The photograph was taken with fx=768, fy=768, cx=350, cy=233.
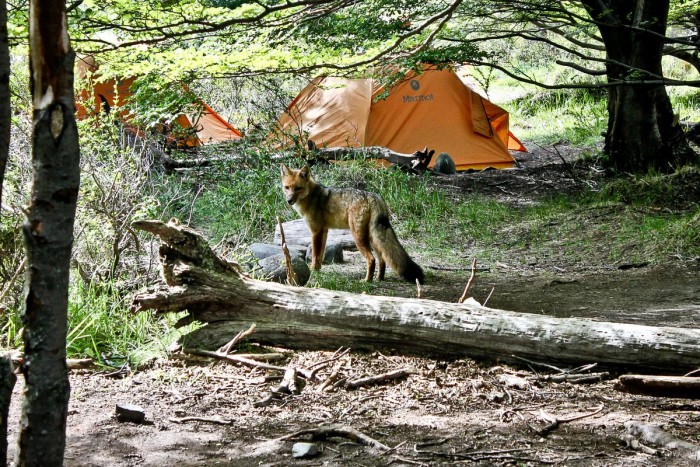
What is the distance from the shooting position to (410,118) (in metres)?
14.9

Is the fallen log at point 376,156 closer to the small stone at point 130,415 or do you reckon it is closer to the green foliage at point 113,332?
the green foliage at point 113,332

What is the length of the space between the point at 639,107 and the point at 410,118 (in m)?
4.79

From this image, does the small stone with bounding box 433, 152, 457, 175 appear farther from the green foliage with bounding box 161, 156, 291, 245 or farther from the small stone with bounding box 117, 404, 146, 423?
the small stone with bounding box 117, 404, 146, 423

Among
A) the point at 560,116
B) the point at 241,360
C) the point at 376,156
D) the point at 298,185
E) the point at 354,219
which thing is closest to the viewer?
the point at 241,360

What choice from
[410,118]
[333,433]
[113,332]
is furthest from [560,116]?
[333,433]

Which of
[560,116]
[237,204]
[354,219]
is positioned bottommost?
[354,219]

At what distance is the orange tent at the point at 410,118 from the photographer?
14.4m

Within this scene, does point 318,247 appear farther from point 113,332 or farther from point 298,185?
point 113,332

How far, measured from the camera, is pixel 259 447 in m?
3.29

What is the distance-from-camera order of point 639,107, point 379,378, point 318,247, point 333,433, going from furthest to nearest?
point 639,107 → point 318,247 → point 379,378 → point 333,433

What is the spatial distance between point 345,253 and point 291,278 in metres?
3.81

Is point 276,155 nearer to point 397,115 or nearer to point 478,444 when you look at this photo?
point 397,115

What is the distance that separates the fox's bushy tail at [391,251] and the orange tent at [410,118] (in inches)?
257

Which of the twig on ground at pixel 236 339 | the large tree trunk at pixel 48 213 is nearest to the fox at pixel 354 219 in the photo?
the twig on ground at pixel 236 339
